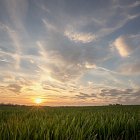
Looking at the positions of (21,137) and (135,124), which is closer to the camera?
Answer: (21,137)

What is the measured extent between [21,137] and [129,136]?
3286 mm

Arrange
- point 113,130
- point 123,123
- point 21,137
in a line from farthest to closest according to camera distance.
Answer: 1. point 123,123
2. point 113,130
3. point 21,137

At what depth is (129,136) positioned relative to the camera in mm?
6430

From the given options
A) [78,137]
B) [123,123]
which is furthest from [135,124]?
[78,137]

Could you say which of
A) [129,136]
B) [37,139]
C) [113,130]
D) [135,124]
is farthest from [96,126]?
[37,139]

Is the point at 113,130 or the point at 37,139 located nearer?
the point at 37,139

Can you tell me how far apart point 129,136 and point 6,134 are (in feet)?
11.3

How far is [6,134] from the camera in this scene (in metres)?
4.50

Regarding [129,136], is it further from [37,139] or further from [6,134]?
[6,134]

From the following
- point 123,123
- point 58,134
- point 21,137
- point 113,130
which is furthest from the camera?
point 123,123

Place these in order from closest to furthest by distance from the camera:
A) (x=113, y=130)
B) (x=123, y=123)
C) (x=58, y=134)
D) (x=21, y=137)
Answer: (x=21, y=137), (x=58, y=134), (x=113, y=130), (x=123, y=123)

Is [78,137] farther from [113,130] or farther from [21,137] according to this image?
[113,130]

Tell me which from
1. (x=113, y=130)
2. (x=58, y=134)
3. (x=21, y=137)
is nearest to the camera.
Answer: (x=21, y=137)

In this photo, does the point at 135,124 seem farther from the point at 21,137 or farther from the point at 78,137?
the point at 21,137
